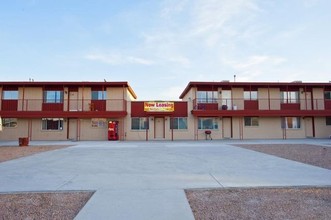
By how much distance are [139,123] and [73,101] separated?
25.1ft

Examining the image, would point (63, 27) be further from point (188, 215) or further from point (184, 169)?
point (188, 215)

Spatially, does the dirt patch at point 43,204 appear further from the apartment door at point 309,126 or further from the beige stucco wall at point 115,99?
the apartment door at point 309,126

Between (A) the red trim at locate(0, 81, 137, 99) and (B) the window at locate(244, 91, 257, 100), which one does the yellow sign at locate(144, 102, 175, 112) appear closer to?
(A) the red trim at locate(0, 81, 137, 99)

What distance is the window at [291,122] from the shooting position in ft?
93.5

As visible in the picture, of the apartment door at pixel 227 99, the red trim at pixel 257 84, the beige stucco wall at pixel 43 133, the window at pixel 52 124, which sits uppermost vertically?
the red trim at pixel 257 84

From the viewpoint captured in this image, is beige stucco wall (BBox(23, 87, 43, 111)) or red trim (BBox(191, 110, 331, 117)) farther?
beige stucco wall (BBox(23, 87, 43, 111))

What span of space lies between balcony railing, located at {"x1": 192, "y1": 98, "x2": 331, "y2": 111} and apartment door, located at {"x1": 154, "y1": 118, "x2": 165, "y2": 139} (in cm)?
404

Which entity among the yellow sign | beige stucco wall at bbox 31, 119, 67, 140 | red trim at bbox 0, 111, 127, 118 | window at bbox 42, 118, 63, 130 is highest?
the yellow sign

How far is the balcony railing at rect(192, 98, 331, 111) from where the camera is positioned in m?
27.8

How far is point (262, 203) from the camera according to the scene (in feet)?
17.0

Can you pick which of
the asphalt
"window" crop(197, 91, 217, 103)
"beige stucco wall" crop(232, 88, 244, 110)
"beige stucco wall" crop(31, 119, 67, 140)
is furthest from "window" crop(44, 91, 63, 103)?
"beige stucco wall" crop(232, 88, 244, 110)

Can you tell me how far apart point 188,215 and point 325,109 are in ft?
98.7

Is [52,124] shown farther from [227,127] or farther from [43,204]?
[43,204]

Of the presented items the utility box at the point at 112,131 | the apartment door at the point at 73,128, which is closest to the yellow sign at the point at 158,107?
the utility box at the point at 112,131
